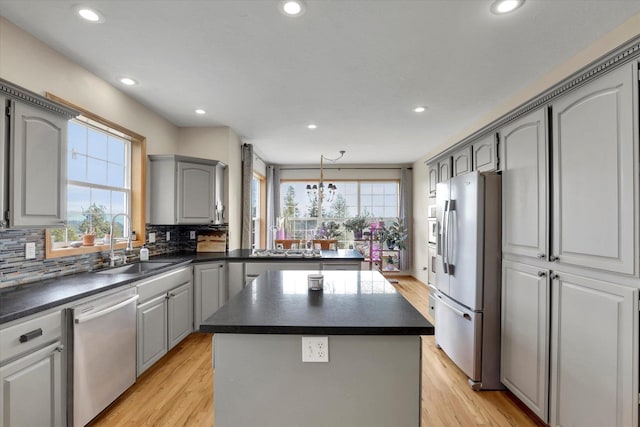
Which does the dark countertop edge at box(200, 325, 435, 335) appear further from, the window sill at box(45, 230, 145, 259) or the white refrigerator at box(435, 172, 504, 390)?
the window sill at box(45, 230, 145, 259)

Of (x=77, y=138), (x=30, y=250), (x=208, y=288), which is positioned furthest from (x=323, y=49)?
(x=208, y=288)

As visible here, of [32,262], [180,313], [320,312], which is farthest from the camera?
[180,313]

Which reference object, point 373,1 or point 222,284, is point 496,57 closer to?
point 373,1

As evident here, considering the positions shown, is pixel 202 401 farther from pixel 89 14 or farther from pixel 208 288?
pixel 89 14

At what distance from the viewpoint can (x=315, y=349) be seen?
1.35m

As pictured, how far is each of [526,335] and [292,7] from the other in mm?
2659

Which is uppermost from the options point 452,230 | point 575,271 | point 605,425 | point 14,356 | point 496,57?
point 496,57

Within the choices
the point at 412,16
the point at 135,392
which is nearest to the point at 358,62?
the point at 412,16

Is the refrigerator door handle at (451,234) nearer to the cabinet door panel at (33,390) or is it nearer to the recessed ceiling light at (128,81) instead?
the cabinet door panel at (33,390)

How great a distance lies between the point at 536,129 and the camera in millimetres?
2092

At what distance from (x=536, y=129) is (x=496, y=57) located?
28.4 inches

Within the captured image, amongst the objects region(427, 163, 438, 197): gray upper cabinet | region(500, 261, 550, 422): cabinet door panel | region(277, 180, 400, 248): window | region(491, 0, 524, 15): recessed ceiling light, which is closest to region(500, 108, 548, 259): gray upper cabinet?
region(500, 261, 550, 422): cabinet door panel

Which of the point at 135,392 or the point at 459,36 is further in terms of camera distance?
the point at 135,392

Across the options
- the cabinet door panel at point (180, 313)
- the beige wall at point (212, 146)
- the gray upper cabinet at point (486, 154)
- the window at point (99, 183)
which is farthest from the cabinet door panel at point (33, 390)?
the gray upper cabinet at point (486, 154)
